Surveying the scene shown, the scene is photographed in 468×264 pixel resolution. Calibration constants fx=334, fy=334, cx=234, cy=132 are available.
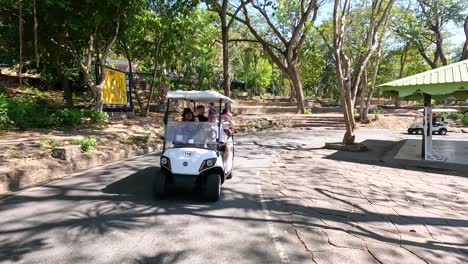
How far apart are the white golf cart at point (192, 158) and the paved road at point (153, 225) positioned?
0.32 m

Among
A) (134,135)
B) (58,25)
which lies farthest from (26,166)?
(58,25)

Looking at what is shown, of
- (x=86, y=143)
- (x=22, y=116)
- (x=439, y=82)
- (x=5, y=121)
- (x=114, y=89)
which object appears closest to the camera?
(x=86, y=143)

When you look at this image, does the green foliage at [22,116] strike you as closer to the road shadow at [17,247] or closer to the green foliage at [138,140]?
the green foliage at [138,140]

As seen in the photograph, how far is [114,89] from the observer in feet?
59.1

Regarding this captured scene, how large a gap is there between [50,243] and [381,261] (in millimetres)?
4103

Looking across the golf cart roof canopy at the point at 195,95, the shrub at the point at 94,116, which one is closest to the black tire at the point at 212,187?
the golf cart roof canopy at the point at 195,95

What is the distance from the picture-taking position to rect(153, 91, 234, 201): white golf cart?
602 cm

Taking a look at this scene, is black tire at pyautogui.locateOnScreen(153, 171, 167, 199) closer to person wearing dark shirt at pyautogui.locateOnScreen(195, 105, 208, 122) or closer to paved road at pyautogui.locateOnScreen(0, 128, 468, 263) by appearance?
paved road at pyautogui.locateOnScreen(0, 128, 468, 263)

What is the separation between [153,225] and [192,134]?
2.28 m

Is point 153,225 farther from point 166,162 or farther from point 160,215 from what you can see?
point 166,162

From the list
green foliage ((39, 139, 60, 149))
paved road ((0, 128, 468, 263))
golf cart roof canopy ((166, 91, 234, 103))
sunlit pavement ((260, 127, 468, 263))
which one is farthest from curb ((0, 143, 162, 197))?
sunlit pavement ((260, 127, 468, 263))

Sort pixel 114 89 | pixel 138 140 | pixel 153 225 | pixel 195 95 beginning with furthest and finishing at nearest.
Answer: pixel 114 89 < pixel 138 140 < pixel 195 95 < pixel 153 225

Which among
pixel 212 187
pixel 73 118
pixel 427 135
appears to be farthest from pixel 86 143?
pixel 427 135

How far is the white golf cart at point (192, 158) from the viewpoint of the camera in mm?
6023
